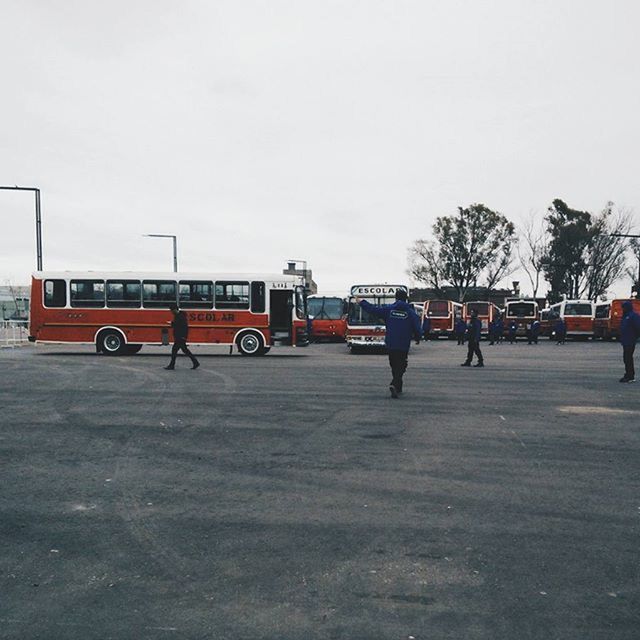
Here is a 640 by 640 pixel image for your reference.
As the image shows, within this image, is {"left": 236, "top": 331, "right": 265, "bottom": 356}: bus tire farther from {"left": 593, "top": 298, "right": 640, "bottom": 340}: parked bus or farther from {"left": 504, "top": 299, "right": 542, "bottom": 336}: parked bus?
{"left": 593, "top": 298, "right": 640, "bottom": 340}: parked bus

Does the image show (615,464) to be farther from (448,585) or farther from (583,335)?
(583,335)

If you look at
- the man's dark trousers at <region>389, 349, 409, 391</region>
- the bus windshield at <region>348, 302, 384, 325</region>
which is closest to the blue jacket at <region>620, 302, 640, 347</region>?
the man's dark trousers at <region>389, 349, 409, 391</region>

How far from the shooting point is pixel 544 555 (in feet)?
14.3

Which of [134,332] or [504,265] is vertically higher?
[504,265]

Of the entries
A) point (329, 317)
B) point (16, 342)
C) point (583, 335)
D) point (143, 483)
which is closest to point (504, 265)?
point (583, 335)

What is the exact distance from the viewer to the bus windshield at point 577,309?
144ft

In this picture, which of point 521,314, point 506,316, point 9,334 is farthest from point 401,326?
point 506,316

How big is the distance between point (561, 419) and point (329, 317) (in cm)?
2769

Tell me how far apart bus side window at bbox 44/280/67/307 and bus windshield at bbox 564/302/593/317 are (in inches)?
1263

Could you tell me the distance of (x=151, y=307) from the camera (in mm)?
24125

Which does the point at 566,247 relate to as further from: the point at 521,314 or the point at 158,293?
the point at 158,293

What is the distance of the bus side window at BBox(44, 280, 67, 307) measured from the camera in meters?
24.1

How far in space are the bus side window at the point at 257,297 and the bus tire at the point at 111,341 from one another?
483 centimetres

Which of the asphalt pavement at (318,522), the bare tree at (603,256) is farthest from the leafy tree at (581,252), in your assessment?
the asphalt pavement at (318,522)
